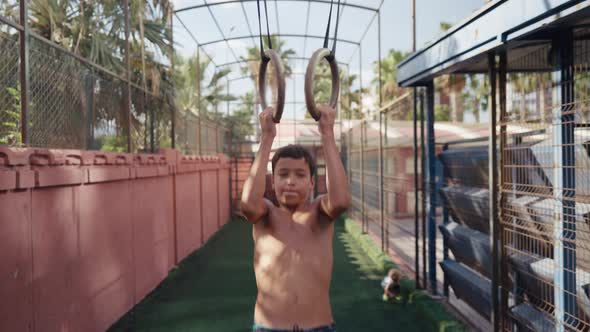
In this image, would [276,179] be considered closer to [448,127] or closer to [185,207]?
[185,207]

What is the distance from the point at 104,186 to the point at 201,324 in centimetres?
177

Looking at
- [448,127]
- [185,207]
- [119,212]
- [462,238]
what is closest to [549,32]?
[462,238]

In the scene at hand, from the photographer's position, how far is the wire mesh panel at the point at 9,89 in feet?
9.80

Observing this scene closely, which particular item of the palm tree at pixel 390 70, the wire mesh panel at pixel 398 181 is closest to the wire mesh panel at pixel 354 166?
the wire mesh panel at pixel 398 181

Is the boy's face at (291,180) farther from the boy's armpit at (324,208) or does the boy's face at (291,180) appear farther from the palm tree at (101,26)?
the palm tree at (101,26)

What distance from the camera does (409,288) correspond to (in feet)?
17.7

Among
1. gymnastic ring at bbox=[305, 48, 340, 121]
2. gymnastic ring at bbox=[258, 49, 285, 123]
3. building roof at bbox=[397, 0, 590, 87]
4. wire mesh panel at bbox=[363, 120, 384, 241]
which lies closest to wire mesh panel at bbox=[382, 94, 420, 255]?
wire mesh panel at bbox=[363, 120, 384, 241]

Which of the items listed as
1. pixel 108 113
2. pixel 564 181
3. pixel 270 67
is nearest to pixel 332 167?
pixel 564 181

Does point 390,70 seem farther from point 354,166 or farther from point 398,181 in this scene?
point 354,166

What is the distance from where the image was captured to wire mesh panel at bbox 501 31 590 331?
8.54 feet

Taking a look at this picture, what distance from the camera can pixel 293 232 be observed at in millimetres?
2096

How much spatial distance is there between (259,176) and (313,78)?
494 mm

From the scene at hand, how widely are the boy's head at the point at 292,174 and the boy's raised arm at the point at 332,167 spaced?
0.51 ft

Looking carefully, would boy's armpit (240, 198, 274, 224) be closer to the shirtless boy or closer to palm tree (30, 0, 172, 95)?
the shirtless boy
